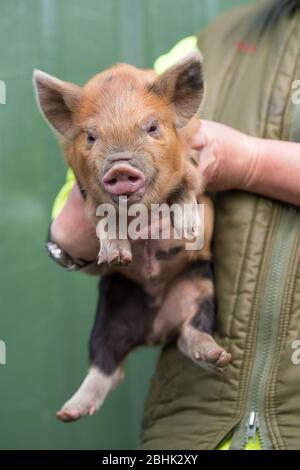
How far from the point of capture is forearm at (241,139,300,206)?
1.66 m

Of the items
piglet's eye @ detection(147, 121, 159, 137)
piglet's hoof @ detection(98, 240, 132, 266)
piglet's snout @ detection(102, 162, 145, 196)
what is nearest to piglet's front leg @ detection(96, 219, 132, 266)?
piglet's hoof @ detection(98, 240, 132, 266)

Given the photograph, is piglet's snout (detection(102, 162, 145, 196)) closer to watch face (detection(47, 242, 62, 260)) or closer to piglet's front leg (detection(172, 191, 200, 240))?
piglet's front leg (detection(172, 191, 200, 240))

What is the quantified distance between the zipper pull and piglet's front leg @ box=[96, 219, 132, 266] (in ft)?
1.31

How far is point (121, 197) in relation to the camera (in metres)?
1.55

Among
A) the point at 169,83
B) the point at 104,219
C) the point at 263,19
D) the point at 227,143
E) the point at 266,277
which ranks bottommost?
the point at 266,277

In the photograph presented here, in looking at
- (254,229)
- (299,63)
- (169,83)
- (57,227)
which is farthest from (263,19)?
(57,227)

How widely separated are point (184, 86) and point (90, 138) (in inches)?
9.6

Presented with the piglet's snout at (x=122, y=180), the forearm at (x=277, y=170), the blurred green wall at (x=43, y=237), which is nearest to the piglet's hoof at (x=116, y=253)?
the piglet's snout at (x=122, y=180)

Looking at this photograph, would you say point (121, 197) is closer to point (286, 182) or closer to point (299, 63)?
point (286, 182)

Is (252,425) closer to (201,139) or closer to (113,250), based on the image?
(113,250)

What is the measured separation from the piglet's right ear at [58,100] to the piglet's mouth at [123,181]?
237 mm

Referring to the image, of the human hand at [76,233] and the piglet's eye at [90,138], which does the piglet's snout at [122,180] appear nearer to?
the piglet's eye at [90,138]

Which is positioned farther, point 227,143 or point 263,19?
point 263,19

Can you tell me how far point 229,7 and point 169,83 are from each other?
1.03m
